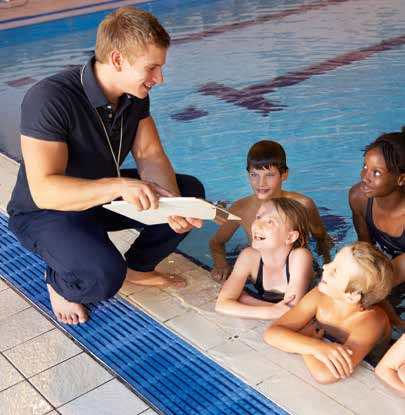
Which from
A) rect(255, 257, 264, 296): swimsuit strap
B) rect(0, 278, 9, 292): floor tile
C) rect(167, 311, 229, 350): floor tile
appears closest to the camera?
rect(167, 311, 229, 350): floor tile

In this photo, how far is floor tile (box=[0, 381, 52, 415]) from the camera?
92.4 inches

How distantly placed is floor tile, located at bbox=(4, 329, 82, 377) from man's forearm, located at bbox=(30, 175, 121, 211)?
22.5 inches

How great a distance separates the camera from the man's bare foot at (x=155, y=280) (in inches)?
120

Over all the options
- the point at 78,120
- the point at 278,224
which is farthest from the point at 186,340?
the point at 78,120

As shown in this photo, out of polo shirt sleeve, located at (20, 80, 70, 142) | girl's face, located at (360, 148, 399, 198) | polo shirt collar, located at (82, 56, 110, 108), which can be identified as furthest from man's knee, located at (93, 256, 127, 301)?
girl's face, located at (360, 148, 399, 198)

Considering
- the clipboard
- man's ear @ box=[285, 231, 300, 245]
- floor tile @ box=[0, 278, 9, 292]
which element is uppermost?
the clipboard

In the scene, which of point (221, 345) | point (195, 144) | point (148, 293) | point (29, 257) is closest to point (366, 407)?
point (221, 345)

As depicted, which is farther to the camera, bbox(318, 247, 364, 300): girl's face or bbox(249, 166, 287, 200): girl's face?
bbox(249, 166, 287, 200): girl's face

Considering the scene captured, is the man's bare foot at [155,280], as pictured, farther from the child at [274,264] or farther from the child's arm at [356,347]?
the child's arm at [356,347]

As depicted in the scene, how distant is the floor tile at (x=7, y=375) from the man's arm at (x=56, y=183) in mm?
635

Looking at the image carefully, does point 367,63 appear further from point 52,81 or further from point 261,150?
point 52,81

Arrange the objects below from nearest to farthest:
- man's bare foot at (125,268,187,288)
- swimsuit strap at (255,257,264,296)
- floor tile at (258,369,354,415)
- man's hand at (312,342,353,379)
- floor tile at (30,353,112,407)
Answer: floor tile at (258,369,354,415) → man's hand at (312,342,353,379) → floor tile at (30,353,112,407) → swimsuit strap at (255,257,264,296) → man's bare foot at (125,268,187,288)

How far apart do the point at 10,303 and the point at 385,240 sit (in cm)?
181

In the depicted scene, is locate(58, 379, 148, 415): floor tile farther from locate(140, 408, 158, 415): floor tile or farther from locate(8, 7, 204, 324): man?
locate(8, 7, 204, 324): man
